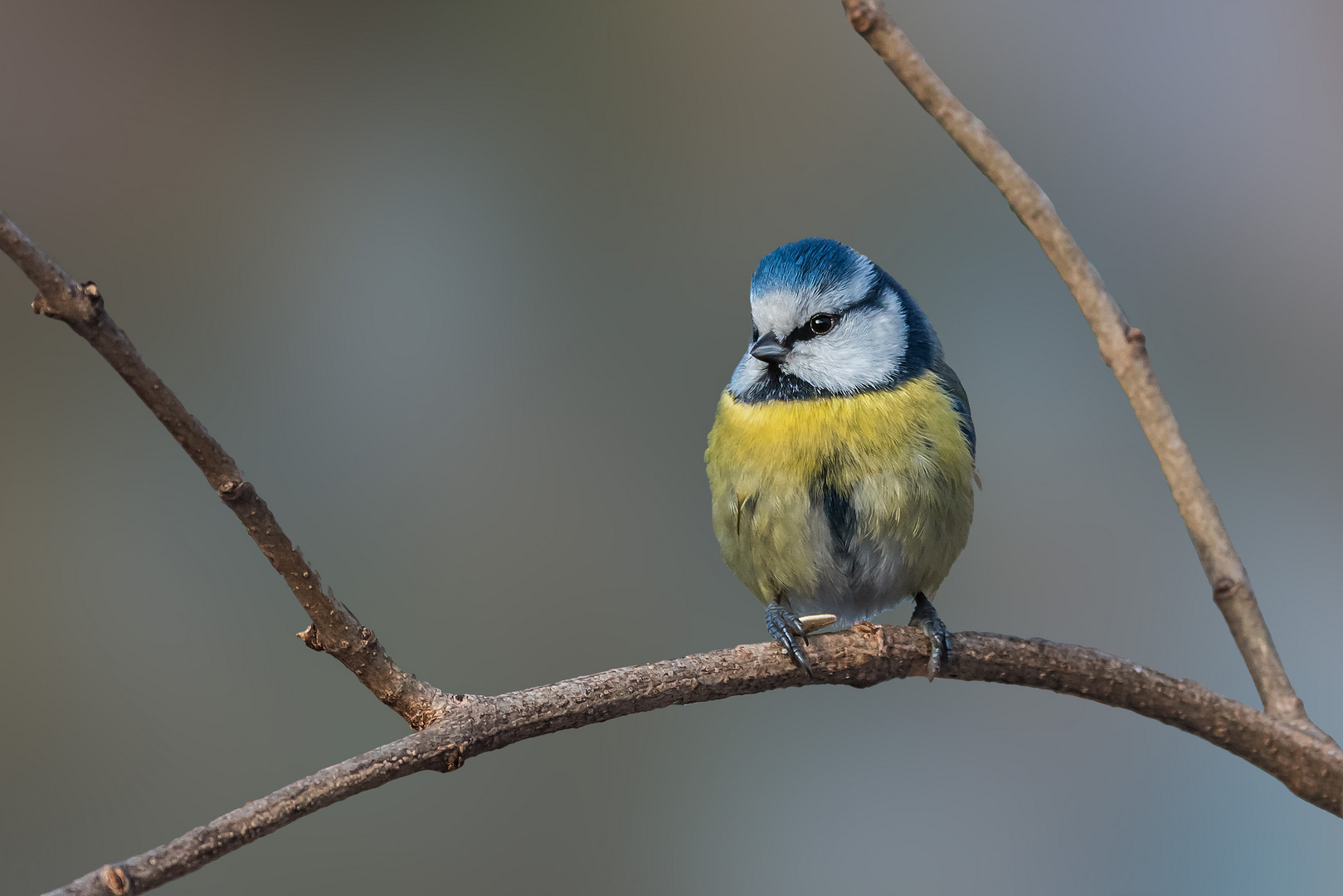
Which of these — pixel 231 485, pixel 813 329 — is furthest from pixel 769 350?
pixel 231 485

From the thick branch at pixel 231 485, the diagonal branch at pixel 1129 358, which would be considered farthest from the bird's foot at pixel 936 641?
the thick branch at pixel 231 485

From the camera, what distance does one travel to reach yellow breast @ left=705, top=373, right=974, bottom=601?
791 mm

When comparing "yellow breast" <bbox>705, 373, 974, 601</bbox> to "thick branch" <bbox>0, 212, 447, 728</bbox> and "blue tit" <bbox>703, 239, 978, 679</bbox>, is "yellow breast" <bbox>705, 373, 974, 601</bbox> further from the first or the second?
"thick branch" <bbox>0, 212, 447, 728</bbox>

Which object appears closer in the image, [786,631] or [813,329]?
[786,631]

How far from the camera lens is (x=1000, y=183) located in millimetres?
587

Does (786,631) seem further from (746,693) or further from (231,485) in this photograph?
(231,485)

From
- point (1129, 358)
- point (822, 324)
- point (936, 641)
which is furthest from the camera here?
point (822, 324)

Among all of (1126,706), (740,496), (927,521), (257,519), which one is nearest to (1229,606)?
(1126,706)

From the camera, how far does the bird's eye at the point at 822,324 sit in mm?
815

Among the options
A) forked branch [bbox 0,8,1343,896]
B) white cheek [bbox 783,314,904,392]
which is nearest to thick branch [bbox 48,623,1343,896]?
forked branch [bbox 0,8,1343,896]

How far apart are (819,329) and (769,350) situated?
0.05 m

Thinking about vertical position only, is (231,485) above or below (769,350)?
above

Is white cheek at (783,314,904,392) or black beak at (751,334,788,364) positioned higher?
black beak at (751,334,788,364)

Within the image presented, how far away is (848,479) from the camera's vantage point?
0.79m
